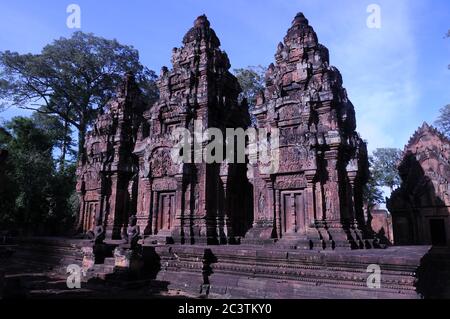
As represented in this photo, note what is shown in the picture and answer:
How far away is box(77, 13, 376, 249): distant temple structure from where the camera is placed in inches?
382

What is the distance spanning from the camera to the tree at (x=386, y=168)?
35.6m

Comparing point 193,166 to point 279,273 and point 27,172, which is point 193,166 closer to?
point 279,273

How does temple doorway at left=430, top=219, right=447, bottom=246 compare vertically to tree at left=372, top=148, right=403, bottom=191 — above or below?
below

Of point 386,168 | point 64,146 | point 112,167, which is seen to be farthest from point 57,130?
point 386,168

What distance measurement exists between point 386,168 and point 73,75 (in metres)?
32.0

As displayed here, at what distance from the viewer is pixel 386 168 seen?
36.9 meters

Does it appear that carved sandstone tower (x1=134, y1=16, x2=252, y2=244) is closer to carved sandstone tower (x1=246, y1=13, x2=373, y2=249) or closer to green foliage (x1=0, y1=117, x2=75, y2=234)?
carved sandstone tower (x1=246, y1=13, x2=373, y2=249)

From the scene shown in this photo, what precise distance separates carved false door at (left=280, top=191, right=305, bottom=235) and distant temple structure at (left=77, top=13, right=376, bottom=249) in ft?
0.10

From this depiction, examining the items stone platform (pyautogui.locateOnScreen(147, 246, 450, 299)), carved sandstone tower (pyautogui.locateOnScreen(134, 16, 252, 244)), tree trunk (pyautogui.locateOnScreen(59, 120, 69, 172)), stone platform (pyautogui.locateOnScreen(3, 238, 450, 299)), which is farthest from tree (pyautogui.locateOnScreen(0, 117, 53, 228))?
stone platform (pyautogui.locateOnScreen(147, 246, 450, 299))

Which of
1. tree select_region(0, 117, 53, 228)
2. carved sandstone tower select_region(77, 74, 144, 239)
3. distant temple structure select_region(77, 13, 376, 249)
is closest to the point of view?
distant temple structure select_region(77, 13, 376, 249)

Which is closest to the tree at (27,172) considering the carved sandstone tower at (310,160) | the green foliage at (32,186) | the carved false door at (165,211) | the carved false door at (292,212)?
the green foliage at (32,186)

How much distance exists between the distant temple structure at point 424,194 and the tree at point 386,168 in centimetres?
1850
